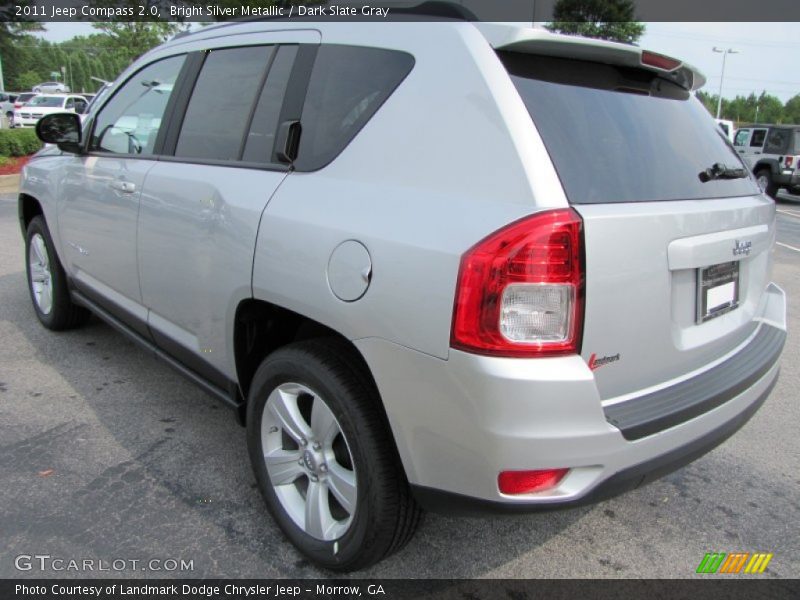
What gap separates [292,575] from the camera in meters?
2.21

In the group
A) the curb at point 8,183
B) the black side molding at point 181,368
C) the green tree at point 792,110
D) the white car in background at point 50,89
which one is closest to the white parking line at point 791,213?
the black side molding at point 181,368

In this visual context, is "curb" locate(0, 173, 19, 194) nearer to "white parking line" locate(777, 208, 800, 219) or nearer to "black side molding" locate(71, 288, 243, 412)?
"black side molding" locate(71, 288, 243, 412)

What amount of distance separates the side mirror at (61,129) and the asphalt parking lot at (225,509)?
4.80 feet

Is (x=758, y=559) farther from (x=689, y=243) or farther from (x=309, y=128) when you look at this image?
(x=309, y=128)

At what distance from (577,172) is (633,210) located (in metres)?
0.19

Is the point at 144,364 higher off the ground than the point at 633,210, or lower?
lower

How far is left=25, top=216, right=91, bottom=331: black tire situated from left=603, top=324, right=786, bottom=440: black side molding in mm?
3825

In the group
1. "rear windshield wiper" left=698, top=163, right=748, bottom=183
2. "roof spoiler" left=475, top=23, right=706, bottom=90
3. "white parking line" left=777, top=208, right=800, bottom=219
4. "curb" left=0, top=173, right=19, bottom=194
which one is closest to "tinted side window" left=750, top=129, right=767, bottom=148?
"white parking line" left=777, top=208, right=800, bottom=219

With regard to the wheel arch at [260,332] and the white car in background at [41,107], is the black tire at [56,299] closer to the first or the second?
the wheel arch at [260,332]

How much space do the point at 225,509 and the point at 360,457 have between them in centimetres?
93

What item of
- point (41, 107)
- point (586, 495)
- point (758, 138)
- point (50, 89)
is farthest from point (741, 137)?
point (50, 89)

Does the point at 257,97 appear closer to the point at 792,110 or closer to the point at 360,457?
the point at 360,457

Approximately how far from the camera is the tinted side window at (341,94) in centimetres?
205

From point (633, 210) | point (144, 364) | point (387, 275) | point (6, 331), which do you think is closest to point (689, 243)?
point (633, 210)
